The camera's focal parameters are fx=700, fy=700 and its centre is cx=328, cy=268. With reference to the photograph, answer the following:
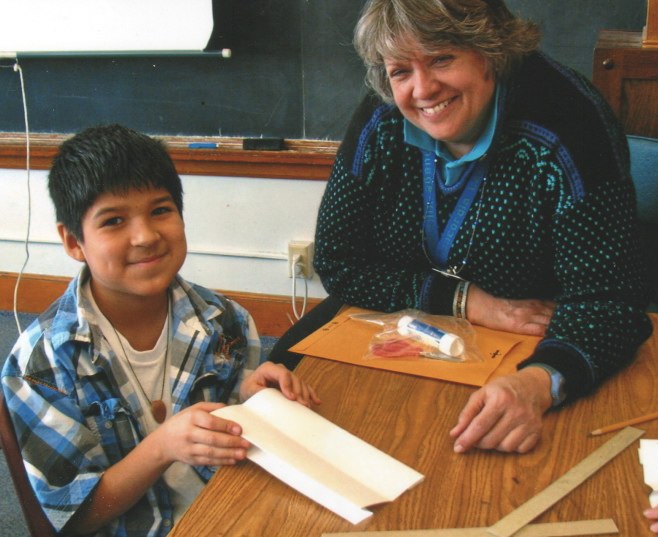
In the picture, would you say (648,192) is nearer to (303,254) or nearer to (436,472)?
(436,472)

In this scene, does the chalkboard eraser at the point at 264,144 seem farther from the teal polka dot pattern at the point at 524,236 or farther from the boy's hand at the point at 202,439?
the boy's hand at the point at 202,439

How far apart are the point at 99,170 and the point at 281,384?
1.47ft

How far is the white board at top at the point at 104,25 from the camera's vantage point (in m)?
2.34

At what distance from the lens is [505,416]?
0.86 metres

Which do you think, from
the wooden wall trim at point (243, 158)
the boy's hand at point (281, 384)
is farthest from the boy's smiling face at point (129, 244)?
the wooden wall trim at point (243, 158)

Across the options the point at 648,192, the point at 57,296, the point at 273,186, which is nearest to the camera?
the point at 648,192

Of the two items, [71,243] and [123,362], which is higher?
[71,243]

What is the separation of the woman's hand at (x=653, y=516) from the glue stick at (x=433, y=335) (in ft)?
1.29

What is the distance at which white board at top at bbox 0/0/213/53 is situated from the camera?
7.67ft

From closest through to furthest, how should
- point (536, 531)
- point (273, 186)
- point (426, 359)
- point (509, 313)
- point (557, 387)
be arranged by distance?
point (536, 531)
point (557, 387)
point (426, 359)
point (509, 313)
point (273, 186)

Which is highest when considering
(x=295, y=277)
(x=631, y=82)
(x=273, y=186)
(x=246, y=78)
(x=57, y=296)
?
(x=631, y=82)

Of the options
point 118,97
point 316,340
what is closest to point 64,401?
point 316,340

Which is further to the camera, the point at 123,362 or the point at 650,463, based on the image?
A: the point at 123,362

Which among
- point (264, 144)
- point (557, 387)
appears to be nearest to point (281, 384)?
point (557, 387)
